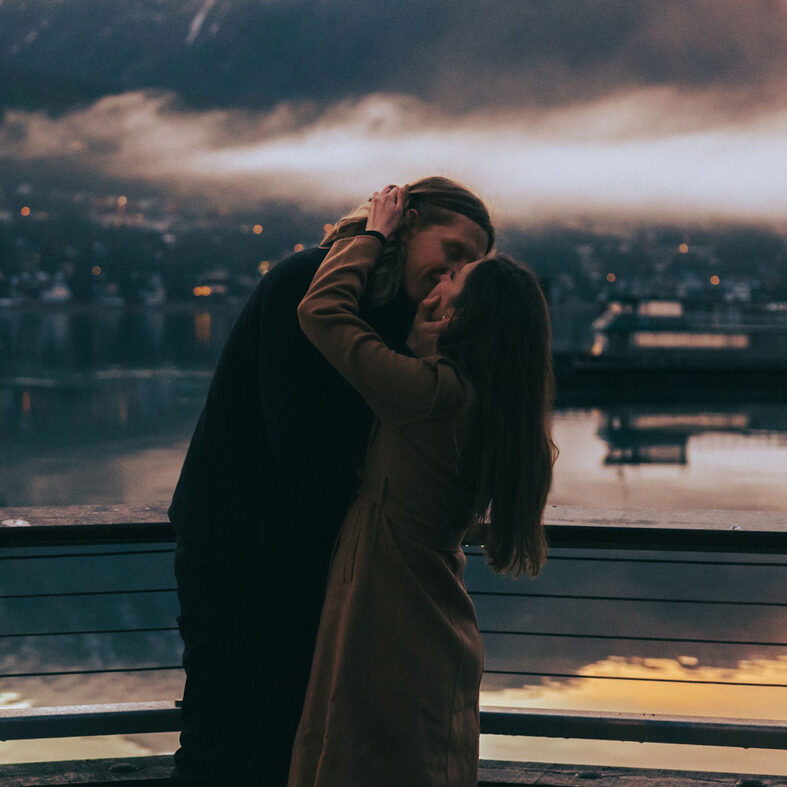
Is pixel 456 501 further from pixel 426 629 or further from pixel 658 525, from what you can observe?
pixel 658 525

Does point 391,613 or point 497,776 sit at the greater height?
point 391,613

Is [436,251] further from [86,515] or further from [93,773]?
[93,773]

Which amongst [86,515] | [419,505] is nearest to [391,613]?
[419,505]

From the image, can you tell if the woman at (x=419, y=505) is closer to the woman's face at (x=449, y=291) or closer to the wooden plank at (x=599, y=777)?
the woman's face at (x=449, y=291)

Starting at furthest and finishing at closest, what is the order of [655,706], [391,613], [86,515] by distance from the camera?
[655,706], [86,515], [391,613]

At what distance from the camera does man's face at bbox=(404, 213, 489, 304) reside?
5.83 ft

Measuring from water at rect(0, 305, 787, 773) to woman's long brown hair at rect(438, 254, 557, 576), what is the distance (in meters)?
0.51

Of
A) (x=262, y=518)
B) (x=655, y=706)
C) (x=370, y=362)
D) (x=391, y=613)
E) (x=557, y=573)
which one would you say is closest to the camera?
(x=370, y=362)

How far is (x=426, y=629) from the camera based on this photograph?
1722 millimetres

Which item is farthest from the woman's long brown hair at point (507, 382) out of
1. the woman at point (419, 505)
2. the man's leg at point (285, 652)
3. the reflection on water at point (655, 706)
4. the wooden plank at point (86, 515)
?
the wooden plank at point (86, 515)

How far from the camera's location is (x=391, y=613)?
5.59ft

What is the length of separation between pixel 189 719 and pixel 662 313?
5349 cm

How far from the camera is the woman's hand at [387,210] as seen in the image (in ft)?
5.74

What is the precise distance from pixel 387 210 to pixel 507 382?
404mm
